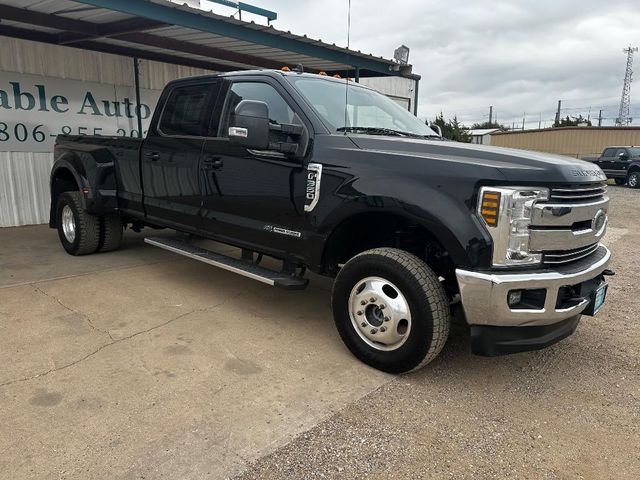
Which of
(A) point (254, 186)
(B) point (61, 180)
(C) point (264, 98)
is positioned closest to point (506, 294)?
(A) point (254, 186)

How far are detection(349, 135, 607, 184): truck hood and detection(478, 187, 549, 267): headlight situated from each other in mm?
76

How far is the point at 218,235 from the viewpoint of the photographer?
180 inches

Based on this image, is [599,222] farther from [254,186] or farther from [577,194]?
[254,186]

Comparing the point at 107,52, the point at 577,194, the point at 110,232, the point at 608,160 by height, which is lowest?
the point at 110,232

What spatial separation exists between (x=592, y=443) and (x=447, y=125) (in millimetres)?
20126

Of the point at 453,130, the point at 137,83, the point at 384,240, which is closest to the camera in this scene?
the point at 384,240

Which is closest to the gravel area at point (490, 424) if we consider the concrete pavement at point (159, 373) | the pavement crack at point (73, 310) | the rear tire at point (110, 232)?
the concrete pavement at point (159, 373)

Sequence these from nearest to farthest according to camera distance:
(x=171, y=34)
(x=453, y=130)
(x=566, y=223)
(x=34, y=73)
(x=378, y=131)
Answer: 1. (x=566, y=223)
2. (x=378, y=131)
3. (x=171, y=34)
4. (x=34, y=73)
5. (x=453, y=130)

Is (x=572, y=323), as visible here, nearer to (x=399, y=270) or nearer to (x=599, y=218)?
(x=599, y=218)

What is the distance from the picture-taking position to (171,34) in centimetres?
778

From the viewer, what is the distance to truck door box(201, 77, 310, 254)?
382cm

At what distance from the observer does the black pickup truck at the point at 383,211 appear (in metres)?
2.91

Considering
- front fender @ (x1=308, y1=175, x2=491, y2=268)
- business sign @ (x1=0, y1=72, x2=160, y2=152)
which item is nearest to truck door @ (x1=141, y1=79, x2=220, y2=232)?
front fender @ (x1=308, y1=175, x2=491, y2=268)

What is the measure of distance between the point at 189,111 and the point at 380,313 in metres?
2.85
